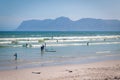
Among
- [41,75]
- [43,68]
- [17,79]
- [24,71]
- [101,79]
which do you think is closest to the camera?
[101,79]

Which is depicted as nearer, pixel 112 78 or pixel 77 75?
pixel 112 78

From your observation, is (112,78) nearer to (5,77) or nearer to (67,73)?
(67,73)

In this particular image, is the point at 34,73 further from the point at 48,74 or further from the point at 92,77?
the point at 92,77

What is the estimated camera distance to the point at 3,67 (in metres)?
21.4

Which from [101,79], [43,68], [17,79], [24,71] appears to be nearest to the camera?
[101,79]

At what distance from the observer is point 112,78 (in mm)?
15820

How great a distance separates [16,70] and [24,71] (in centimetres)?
78

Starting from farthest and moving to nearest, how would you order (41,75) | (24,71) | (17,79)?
(24,71)
(41,75)
(17,79)

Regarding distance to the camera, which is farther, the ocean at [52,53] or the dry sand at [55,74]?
the ocean at [52,53]

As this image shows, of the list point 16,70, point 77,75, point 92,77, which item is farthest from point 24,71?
point 92,77

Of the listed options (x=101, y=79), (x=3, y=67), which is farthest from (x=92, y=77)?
(x=3, y=67)

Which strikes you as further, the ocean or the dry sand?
the ocean

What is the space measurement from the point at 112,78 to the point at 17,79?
537cm

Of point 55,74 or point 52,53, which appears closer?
point 55,74
